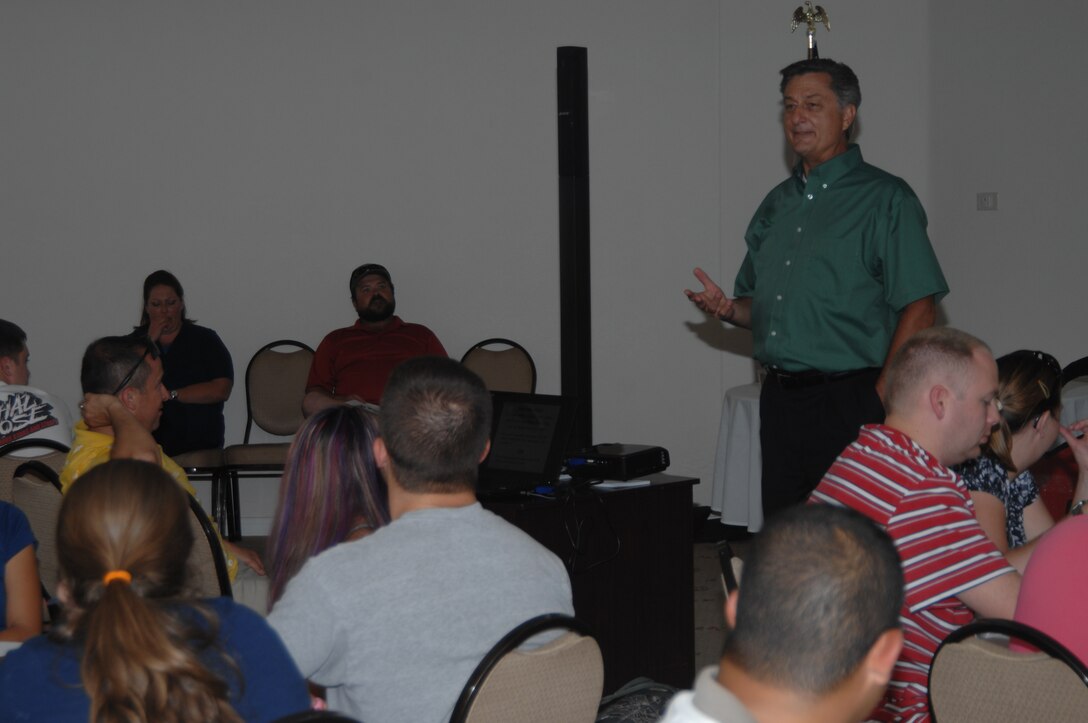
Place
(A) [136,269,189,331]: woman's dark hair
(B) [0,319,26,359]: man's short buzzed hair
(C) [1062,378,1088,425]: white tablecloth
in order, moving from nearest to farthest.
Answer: (B) [0,319,26,359]: man's short buzzed hair
(C) [1062,378,1088,425]: white tablecloth
(A) [136,269,189,331]: woman's dark hair

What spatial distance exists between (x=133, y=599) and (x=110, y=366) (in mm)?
1793

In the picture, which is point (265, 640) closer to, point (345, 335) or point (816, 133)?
point (816, 133)

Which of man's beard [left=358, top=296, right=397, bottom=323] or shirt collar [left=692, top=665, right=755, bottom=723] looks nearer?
shirt collar [left=692, top=665, right=755, bottom=723]

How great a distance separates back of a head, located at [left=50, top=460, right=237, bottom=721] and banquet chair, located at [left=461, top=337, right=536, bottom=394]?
14.3 feet

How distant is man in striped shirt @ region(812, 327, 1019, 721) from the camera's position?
6.18ft

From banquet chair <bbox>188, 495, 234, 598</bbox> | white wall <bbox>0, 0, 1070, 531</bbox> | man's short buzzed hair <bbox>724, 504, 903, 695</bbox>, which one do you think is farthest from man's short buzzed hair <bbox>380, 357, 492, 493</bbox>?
white wall <bbox>0, 0, 1070, 531</bbox>

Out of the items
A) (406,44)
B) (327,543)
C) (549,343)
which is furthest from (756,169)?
(327,543)

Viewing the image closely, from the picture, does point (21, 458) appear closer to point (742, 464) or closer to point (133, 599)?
point (133, 599)

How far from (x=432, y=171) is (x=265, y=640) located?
191 inches

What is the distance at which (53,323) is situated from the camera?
595cm

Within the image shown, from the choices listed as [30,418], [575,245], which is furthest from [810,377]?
[575,245]

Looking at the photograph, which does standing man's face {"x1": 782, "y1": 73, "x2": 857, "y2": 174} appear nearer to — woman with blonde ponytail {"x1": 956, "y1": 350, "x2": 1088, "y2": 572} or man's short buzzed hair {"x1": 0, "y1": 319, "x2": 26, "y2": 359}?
woman with blonde ponytail {"x1": 956, "y1": 350, "x2": 1088, "y2": 572}

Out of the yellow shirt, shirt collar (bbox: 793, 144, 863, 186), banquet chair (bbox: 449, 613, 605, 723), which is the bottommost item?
banquet chair (bbox: 449, 613, 605, 723)

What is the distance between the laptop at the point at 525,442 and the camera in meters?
3.28
